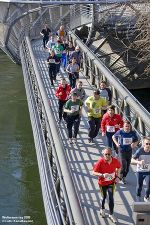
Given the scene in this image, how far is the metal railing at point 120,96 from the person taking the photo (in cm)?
1084

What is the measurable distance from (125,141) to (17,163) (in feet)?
24.4

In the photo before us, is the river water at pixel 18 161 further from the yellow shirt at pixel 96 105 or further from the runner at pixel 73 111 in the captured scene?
the yellow shirt at pixel 96 105

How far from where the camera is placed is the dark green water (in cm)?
1258

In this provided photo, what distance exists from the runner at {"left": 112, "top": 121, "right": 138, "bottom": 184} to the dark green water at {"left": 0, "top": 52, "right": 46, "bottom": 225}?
12.8 ft

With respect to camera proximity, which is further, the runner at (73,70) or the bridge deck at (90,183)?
the runner at (73,70)

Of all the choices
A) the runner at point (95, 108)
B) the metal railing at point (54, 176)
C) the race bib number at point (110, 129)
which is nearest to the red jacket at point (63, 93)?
the metal railing at point (54, 176)

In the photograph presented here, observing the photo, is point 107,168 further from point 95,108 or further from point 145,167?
point 95,108

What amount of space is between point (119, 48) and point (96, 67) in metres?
10.0

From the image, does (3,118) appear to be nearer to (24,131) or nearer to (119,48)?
(24,131)

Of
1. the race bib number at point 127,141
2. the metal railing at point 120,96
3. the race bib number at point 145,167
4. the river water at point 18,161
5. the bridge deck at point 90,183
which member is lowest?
the river water at point 18,161

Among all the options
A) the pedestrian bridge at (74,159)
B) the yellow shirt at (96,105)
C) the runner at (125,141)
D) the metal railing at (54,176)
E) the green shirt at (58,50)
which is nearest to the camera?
the metal railing at (54,176)

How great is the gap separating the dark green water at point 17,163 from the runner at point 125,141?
Result: 389 centimetres

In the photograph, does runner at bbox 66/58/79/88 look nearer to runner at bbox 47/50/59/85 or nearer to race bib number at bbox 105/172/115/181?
runner at bbox 47/50/59/85

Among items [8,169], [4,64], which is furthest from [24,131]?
[4,64]
